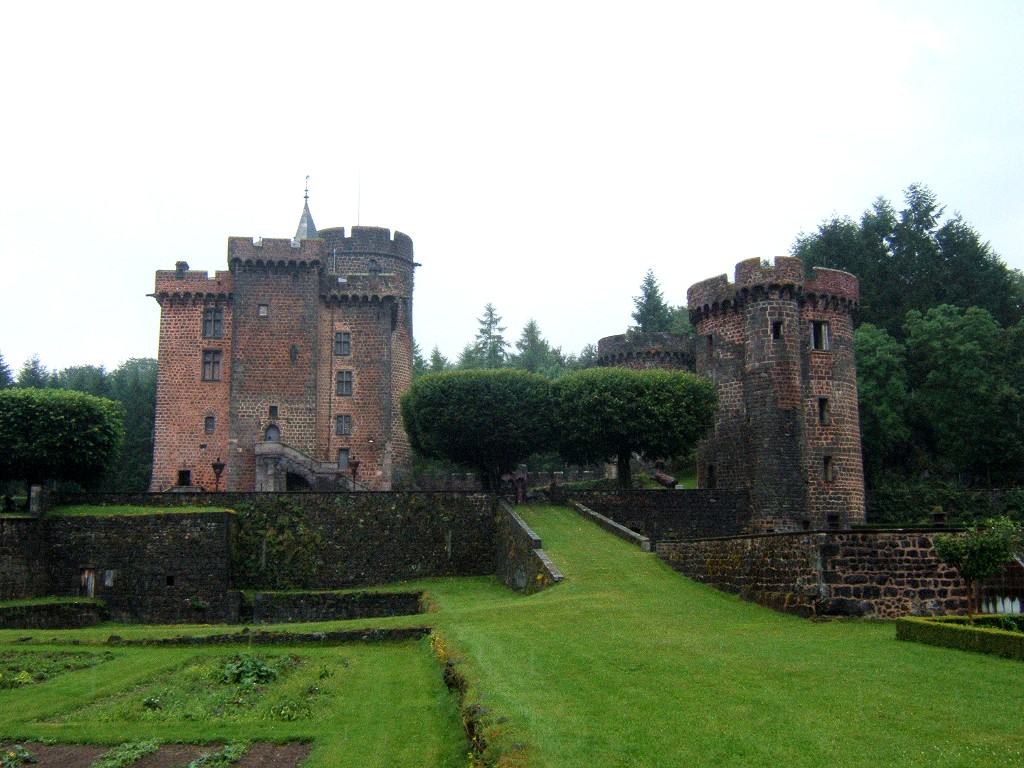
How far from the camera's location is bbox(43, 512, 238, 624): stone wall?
31984mm

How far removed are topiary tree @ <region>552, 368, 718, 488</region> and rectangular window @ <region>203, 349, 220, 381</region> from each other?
1928 cm

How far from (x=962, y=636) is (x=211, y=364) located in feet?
144

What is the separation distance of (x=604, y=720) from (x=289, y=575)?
2555 centimetres

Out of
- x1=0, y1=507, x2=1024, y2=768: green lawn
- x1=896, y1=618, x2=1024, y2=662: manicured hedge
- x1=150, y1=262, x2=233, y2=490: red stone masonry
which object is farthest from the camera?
x1=150, y1=262, x2=233, y2=490: red stone masonry

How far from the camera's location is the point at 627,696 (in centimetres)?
1159

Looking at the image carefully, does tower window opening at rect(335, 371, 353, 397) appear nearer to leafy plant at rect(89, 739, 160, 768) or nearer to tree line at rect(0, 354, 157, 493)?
tree line at rect(0, 354, 157, 493)

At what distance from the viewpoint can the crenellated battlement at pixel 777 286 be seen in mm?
44094

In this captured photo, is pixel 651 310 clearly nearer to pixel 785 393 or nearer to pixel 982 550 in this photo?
pixel 785 393

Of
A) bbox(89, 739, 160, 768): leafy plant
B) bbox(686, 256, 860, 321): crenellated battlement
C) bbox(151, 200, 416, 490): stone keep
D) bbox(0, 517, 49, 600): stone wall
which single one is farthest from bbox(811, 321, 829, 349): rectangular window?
bbox(89, 739, 160, 768): leafy plant

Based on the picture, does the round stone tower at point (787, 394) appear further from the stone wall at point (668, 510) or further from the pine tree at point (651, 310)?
the pine tree at point (651, 310)

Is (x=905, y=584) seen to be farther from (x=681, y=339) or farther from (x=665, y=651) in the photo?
(x=681, y=339)

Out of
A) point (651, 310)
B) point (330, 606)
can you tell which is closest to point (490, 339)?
point (651, 310)

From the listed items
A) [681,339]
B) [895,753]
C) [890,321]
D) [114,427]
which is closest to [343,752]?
[895,753]

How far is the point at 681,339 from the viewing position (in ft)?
183
